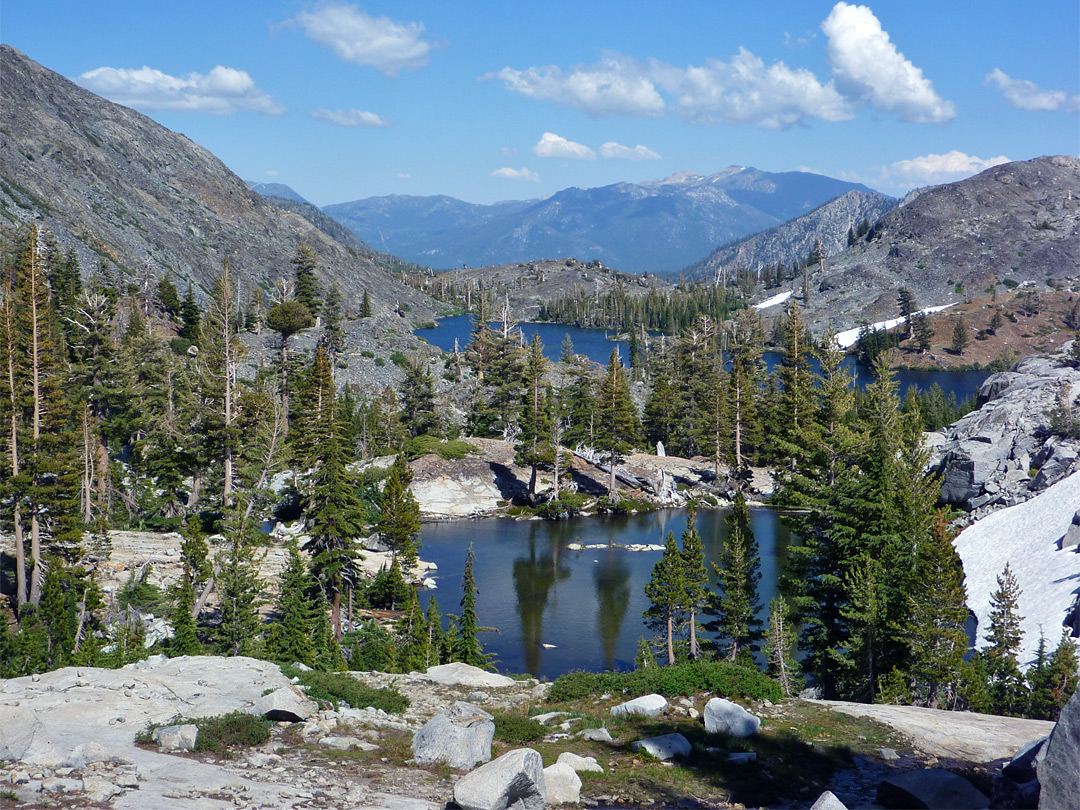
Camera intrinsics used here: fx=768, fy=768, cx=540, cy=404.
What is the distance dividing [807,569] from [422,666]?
1774cm

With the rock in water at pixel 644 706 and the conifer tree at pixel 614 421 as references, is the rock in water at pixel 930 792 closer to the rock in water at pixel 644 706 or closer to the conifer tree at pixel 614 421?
the rock in water at pixel 644 706

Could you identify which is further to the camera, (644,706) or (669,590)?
(669,590)

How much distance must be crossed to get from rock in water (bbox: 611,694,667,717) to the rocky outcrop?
58422 mm

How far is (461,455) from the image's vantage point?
7400 centimetres

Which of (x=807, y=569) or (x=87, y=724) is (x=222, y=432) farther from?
(x=807, y=569)

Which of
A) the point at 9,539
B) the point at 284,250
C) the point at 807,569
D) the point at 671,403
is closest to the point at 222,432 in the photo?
the point at 9,539

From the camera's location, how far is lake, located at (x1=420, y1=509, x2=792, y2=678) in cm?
4053

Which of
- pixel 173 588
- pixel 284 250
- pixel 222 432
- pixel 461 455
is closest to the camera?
pixel 173 588

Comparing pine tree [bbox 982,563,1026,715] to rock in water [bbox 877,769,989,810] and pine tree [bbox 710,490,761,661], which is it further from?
rock in water [bbox 877,769,989,810]

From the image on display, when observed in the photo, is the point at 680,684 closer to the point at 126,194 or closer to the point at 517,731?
the point at 517,731

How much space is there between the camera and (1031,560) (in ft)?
164

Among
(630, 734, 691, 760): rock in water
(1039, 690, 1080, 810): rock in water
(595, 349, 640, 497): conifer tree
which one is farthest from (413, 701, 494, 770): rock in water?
(595, 349, 640, 497): conifer tree

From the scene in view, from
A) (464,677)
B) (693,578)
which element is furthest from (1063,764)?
(693,578)

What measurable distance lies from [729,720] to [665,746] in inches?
92.5
